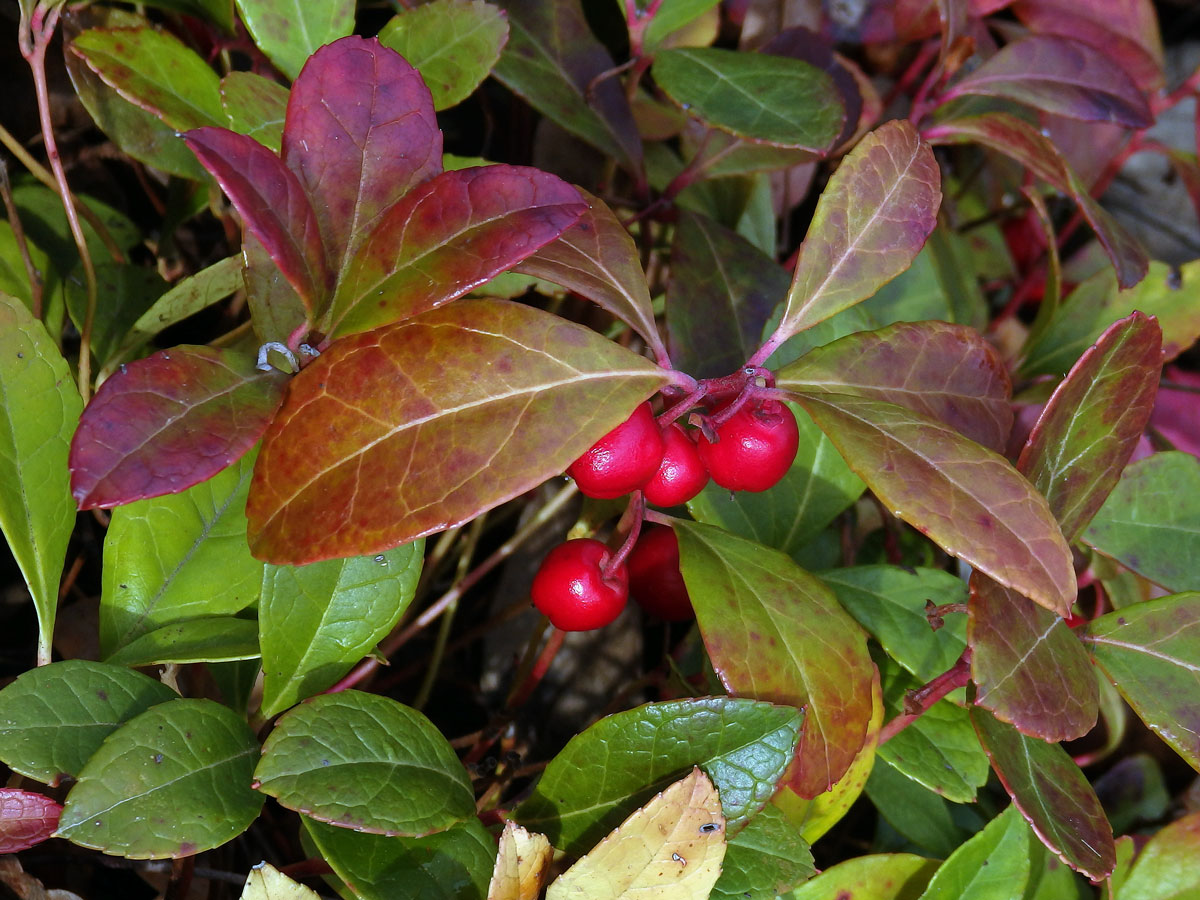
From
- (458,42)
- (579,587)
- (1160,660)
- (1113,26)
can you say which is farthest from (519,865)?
(1113,26)

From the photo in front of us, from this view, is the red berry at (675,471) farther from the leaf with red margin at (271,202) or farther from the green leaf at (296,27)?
the green leaf at (296,27)

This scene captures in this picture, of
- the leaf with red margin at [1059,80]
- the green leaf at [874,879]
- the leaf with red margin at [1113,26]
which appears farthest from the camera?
the leaf with red margin at [1113,26]

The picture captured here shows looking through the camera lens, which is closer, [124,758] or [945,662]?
[124,758]

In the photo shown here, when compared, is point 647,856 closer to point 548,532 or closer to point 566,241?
point 566,241

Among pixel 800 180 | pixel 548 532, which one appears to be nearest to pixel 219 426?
pixel 548 532

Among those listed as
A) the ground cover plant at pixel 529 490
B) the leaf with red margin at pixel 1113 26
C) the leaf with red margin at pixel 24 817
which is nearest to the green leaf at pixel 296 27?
the ground cover plant at pixel 529 490

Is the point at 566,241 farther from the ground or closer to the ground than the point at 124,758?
farther from the ground

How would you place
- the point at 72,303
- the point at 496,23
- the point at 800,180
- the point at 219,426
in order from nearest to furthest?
1. the point at 219,426
2. the point at 496,23
3. the point at 72,303
4. the point at 800,180

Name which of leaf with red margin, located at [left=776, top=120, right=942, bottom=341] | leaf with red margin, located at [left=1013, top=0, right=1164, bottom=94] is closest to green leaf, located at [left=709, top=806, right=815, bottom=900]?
leaf with red margin, located at [left=776, top=120, right=942, bottom=341]
